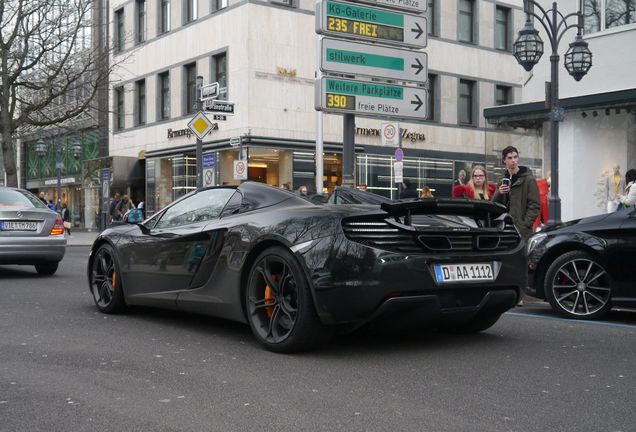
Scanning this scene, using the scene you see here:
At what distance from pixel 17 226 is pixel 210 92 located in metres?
7.45

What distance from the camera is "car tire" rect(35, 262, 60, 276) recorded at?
40.4 feet

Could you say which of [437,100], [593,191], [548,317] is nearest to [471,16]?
[437,100]

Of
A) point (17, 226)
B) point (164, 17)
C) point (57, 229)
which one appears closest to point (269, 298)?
point (17, 226)

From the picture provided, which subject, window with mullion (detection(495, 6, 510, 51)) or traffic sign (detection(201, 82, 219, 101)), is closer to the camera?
traffic sign (detection(201, 82, 219, 101))

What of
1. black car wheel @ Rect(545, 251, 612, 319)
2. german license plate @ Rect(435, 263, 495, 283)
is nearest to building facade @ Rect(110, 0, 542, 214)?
black car wheel @ Rect(545, 251, 612, 319)

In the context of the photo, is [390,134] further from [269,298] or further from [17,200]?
[269,298]

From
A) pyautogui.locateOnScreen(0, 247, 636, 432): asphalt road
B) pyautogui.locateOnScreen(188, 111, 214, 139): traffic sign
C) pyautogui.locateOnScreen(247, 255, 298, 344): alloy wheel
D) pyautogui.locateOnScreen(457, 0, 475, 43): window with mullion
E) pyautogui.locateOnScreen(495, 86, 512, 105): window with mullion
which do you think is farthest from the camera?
pyautogui.locateOnScreen(495, 86, 512, 105): window with mullion

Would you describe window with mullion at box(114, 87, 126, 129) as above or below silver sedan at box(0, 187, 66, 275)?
above

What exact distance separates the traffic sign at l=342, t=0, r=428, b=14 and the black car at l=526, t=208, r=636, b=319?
410 cm

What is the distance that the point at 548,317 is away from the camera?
7.66 metres

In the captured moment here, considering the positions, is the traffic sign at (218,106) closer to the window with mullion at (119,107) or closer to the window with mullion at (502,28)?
the window with mullion at (119,107)

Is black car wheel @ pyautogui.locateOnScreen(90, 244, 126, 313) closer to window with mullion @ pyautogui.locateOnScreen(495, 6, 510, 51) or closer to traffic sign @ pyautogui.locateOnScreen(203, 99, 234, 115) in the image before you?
traffic sign @ pyautogui.locateOnScreen(203, 99, 234, 115)

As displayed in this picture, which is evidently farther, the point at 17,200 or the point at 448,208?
the point at 17,200

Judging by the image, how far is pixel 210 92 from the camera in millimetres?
18031
